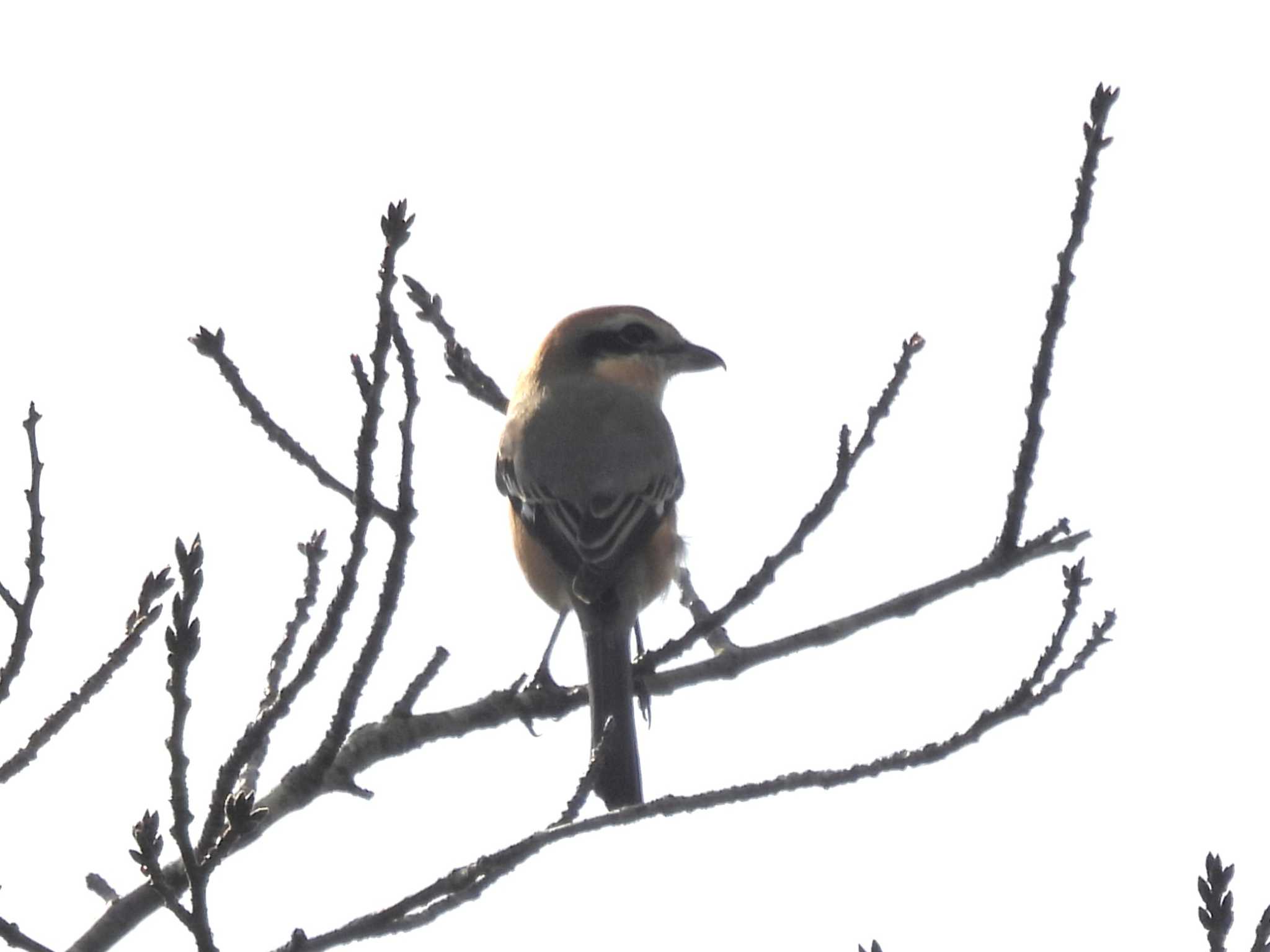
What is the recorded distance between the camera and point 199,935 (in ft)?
8.61

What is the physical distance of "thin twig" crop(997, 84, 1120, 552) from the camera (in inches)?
138

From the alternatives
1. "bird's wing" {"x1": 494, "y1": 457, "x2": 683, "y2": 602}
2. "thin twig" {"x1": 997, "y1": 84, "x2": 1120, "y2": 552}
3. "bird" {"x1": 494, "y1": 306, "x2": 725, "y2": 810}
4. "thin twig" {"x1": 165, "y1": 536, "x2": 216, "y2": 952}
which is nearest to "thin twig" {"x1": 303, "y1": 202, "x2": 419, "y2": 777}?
"thin twig" {"x1": 165, "y1": 536, "x2": 216, "y2": 952}

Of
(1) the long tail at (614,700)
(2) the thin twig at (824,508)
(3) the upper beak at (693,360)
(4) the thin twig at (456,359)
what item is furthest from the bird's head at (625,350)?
(2) the thin twig at (824,508)

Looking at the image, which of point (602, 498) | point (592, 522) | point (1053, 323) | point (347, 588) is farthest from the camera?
point (602, 498)

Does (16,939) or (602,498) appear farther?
(602,498)

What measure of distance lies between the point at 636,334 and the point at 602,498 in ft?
5.44

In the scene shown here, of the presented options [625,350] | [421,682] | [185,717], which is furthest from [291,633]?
[625,350]

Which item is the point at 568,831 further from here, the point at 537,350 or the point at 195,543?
the point at 537,350

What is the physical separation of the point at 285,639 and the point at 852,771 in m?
1.42

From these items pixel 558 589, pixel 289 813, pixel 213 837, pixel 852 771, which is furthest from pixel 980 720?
pixel 558 589

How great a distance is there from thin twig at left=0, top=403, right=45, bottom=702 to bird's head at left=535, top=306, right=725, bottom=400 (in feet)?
14.3

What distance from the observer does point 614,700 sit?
5547mm

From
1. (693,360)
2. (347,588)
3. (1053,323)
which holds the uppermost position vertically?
(693,360)

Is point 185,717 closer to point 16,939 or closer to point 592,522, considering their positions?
point 16,939
